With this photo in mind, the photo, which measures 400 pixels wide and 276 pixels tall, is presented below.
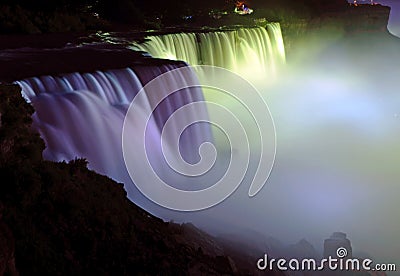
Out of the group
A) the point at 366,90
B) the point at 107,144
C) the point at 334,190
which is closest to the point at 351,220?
the point at 334,190

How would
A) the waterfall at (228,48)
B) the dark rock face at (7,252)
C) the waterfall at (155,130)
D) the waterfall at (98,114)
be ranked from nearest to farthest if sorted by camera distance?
the dark rock face at (7,252), the waterfall at (98,114), the waterfall at (155,130), the waterfall at (228,48)

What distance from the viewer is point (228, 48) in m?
17.0

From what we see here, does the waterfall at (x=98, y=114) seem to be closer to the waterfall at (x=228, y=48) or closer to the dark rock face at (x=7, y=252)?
the dark rock face at (x=7, y=252)

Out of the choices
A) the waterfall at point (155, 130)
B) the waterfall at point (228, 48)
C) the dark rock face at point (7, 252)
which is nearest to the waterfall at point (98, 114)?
the waterfall at point (155, 130)

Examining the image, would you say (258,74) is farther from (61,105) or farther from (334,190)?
(61,105)

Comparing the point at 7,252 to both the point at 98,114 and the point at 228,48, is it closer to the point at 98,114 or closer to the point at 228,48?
the point at 98,114

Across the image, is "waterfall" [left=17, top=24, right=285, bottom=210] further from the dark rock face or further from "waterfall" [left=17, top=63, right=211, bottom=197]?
the dark rock face

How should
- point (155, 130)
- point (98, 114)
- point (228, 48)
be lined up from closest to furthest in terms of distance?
point (98, 114)
point (155, 130)
point (228, 48)

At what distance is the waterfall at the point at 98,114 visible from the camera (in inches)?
282

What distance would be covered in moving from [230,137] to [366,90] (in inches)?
584

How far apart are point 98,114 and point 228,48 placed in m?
9.74

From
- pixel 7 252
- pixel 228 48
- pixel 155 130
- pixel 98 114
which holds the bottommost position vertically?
pixel 7 252

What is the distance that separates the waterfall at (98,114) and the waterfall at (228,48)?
12.6 ft

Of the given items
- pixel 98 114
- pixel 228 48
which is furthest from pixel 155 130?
pixel 228 48
